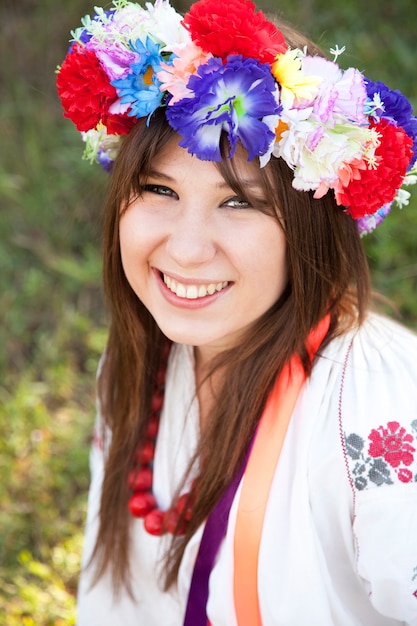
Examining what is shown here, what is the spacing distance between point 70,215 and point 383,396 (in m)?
2.80

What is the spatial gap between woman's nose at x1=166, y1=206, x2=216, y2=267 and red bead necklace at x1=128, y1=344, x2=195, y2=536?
0.68 metres

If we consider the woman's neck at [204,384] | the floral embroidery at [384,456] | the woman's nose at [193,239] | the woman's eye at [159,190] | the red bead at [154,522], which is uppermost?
the woman's eye at [159,190]

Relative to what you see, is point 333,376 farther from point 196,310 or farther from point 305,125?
point 305,125

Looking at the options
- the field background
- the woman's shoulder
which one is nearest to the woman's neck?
the woman's shoulder

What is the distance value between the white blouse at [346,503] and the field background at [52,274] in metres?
1.25

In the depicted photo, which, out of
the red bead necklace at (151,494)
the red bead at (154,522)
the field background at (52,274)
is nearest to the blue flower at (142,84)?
the red bead necklace at (151,494)

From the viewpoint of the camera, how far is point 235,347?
1951 millimetres

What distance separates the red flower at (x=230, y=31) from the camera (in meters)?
1.44

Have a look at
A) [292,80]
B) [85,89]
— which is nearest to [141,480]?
[85,89]

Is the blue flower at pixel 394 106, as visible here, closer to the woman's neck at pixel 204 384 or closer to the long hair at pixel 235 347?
the long hair at pixel 235 347

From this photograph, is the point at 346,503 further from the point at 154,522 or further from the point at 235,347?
the point at 154,522

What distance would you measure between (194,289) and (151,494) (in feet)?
2.61

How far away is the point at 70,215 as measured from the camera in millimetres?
4059

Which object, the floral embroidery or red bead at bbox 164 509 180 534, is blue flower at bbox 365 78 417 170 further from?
red bead at bbox 164 509 180 534
